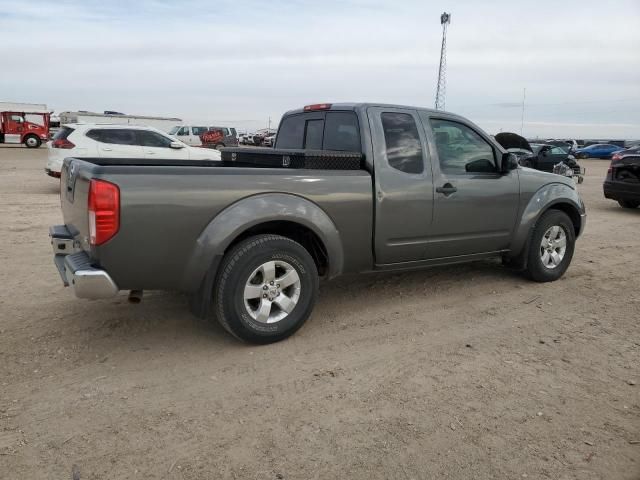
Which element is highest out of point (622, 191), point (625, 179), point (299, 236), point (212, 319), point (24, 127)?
point (24, 127)

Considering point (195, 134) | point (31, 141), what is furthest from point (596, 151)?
point (31, 141)

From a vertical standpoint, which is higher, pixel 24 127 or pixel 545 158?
pixel 24 127

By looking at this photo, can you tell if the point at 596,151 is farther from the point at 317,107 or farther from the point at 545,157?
the point at 317,107

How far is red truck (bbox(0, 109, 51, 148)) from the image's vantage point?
34719 mm

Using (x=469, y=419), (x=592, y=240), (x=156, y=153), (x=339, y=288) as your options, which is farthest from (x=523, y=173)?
(x=156, y=153)

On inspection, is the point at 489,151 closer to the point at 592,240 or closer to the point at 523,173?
the point at 523,173

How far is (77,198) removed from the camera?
3.72m

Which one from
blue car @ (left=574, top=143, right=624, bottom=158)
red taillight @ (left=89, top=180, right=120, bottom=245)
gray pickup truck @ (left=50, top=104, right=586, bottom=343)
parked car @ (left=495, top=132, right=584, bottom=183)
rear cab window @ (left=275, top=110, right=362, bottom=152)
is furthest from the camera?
blue car @ (left=574, top=143, right=624, bottom=158)

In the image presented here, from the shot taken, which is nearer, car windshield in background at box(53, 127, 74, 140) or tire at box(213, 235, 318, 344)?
tire at box(213, 235, 318, 344)

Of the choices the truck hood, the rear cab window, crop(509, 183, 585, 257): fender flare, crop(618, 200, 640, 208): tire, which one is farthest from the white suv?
crop(618, 200, 640, 208): tire

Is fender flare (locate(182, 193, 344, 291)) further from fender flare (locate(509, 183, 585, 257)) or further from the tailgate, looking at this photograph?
fender flare (locate(509, 183, 585, 257))

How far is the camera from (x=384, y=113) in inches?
182

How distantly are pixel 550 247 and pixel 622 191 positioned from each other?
7.16 metres

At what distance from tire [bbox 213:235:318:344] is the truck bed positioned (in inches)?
9.1
